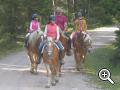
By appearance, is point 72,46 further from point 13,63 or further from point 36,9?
point 36,9

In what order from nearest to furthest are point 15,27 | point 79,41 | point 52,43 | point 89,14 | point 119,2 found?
point 52,43 → point 79,41 → point 119,2 → point 15,27 → point 89,14

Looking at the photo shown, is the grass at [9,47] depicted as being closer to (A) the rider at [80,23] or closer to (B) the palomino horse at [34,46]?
(B) the palomino horse at [34,46]

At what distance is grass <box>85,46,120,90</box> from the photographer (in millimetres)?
17047

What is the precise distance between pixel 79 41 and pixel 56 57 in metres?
3.63

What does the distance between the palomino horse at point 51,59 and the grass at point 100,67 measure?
1727 millimetres

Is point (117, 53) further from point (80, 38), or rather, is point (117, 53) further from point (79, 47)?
point (80, 38)

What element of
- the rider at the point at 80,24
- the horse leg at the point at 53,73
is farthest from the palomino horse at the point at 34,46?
the horse leg at the point at 53,73

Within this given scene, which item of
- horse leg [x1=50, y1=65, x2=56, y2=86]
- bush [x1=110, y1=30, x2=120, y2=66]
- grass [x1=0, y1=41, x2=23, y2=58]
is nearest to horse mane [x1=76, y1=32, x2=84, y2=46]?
bush [x1=110, y1=30, x2=120, y2=66]

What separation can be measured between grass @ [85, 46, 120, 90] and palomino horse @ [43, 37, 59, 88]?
1727 millimetres

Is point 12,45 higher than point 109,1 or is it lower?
lower

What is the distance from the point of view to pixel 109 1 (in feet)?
76.2

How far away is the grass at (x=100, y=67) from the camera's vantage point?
17.0 meters

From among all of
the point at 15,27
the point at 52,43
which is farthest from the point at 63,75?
the point at 15,27

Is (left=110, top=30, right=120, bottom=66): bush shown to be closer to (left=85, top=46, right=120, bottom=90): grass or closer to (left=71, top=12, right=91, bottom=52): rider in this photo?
(left=85, top=46, right=120, bottom=90): grass
